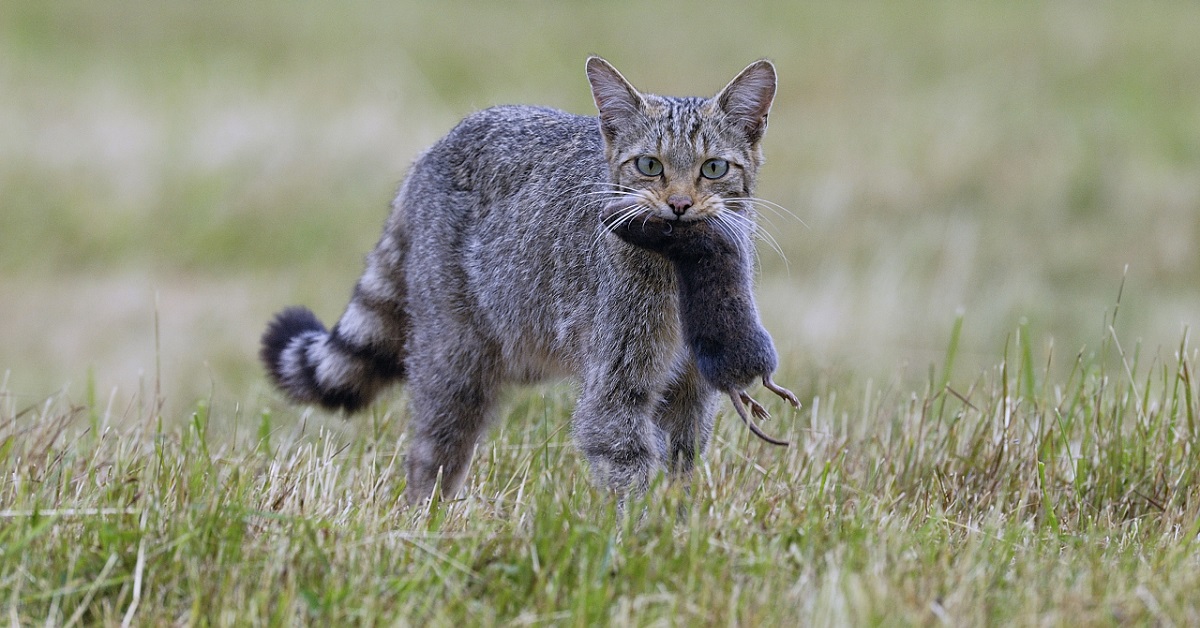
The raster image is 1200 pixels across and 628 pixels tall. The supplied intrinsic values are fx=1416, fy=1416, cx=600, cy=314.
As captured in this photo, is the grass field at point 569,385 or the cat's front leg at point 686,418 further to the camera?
the cat's front leg at point 686,418

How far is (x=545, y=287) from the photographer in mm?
4637

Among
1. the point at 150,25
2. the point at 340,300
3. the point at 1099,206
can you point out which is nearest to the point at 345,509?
the point at 340,300

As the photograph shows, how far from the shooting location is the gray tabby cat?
4.15 m

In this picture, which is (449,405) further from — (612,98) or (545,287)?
(612,98)

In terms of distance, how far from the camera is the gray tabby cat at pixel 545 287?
4.15 meters

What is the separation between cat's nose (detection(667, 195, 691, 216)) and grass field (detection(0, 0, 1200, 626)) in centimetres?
74

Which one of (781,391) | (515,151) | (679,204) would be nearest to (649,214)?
(679,204)

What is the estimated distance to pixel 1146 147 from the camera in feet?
38.9

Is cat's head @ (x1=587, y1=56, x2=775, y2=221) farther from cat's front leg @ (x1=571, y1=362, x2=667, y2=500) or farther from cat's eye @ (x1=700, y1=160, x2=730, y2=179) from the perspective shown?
cat's front leg @ (x1=571, y1=362, x2=667, y2=500)

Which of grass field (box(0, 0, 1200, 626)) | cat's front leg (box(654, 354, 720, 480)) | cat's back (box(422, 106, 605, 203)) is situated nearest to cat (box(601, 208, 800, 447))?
grass field (box(0, 0, 1200, 626))

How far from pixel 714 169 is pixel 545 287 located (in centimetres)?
79

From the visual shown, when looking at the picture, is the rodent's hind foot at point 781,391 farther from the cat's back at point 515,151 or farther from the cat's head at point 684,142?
the cat's back at point 515,151

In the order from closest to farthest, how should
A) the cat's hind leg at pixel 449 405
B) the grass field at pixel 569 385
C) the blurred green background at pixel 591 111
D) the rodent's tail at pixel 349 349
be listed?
the grass field at pixel 569 385 → the cat's hind leg at pixel 449 405 → the rodent's tail at pixel 349 349 → the blurred green background at pixel 591 111

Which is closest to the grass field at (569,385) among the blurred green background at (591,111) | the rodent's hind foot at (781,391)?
the blurred green background at (591,111)
